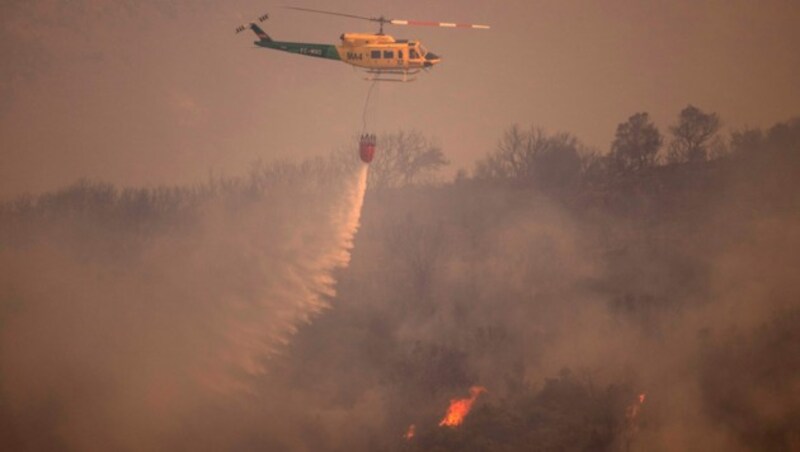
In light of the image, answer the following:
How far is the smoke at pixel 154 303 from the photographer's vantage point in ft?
104

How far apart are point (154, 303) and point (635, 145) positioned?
1212 inches

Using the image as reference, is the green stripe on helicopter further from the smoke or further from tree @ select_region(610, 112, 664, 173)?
tree @ select_region(610, 112, 664, 173)

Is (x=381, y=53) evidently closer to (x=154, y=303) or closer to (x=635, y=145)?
(x=154, y=303)

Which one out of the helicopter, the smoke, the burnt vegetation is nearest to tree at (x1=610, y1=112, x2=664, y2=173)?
the burnt vegetation

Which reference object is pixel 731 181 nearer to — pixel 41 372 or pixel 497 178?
pixel 497 178

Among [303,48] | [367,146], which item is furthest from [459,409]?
[303,48]

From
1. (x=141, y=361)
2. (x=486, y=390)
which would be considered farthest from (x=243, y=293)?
(x=486, y=390)

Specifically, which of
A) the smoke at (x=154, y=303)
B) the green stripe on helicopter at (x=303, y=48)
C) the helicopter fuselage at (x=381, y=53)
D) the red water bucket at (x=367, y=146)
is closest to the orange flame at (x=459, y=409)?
the smoke at (x=154, y=303)

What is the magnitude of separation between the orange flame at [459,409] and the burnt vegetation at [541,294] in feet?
1.84

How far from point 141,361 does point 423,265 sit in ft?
56.7

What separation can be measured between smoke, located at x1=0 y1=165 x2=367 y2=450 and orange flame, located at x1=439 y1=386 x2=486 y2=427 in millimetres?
7980

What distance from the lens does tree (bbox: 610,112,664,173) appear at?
4744cm

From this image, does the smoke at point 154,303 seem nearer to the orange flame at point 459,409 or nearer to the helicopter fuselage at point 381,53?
the orange flame at point 459,409

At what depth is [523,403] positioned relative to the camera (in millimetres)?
32469
